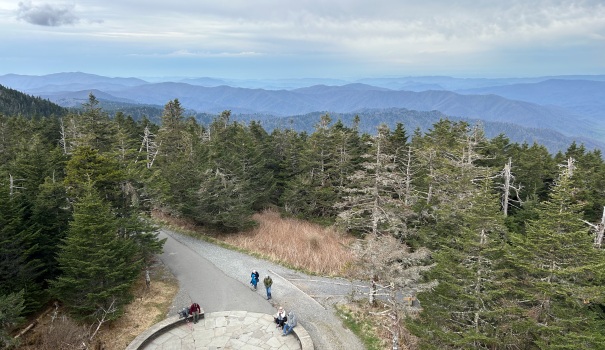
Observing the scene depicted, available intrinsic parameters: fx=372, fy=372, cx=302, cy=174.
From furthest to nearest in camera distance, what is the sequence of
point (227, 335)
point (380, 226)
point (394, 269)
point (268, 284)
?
point (380, 226)
point (268, 284)
point (227, 335)
point (394, 269)

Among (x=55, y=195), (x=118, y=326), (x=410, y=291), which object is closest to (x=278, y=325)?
(x=410, y=291)

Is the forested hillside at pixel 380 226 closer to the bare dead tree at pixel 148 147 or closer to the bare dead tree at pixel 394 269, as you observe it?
the bare dead tree at pixel 394 269

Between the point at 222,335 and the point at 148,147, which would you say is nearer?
the point at 222,335

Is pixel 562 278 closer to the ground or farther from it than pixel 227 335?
farther from it

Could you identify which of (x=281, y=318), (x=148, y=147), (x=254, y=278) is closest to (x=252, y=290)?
(x=254, y=278)

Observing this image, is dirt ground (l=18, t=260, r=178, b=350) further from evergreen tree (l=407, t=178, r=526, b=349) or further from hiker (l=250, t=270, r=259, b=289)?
evergreen tree (l=407, t=178, r=526, b=349)

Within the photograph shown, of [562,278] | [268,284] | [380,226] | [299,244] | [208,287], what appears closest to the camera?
[562,278]

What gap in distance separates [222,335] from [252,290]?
4.81 metres

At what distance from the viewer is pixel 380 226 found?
84.9 ft

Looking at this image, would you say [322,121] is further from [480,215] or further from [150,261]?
[480,215]

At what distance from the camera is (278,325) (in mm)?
18641

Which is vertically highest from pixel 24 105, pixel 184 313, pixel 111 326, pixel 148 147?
pixel 24 105

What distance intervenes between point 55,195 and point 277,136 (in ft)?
85.4

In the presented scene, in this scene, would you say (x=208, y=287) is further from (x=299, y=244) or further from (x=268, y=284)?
(x=299, y=244)
